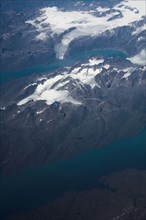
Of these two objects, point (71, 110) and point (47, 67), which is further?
point (47, 67)

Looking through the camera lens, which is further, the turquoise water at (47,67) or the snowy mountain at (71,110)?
the turquoise water at (47,67)

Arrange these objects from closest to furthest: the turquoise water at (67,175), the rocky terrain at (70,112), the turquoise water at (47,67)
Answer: the turquoise water at (67,175)
the rocky terrain at (70,112)
the turquoise water at (47,67)

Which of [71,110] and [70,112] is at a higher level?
[71,110]

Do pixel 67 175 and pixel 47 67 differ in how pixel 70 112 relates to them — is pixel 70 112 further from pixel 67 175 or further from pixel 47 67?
pixel 47 67

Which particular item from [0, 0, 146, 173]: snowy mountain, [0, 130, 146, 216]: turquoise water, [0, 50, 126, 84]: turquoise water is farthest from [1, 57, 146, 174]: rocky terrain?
[0, 50, 126, 84]: turquoise water

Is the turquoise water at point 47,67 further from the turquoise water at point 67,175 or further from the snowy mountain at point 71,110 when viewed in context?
the turquoise water at point 67,175

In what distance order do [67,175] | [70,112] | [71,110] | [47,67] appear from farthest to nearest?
1. [47,67]
2. [71,110]
3. [70,112]
4. [67,175]

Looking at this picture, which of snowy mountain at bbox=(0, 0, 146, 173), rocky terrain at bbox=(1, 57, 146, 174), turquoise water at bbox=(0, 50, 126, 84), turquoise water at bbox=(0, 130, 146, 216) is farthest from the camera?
turquoise water at bbox=(0, 50, 126, 84)

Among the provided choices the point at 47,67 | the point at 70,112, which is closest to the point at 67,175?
the point at 70,112

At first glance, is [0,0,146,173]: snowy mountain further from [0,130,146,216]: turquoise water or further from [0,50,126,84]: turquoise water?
[0,50,126,84]: turquoise water

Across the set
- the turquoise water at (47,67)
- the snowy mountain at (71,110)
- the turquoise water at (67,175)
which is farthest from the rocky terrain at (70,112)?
the turquoise water at (47,67)
